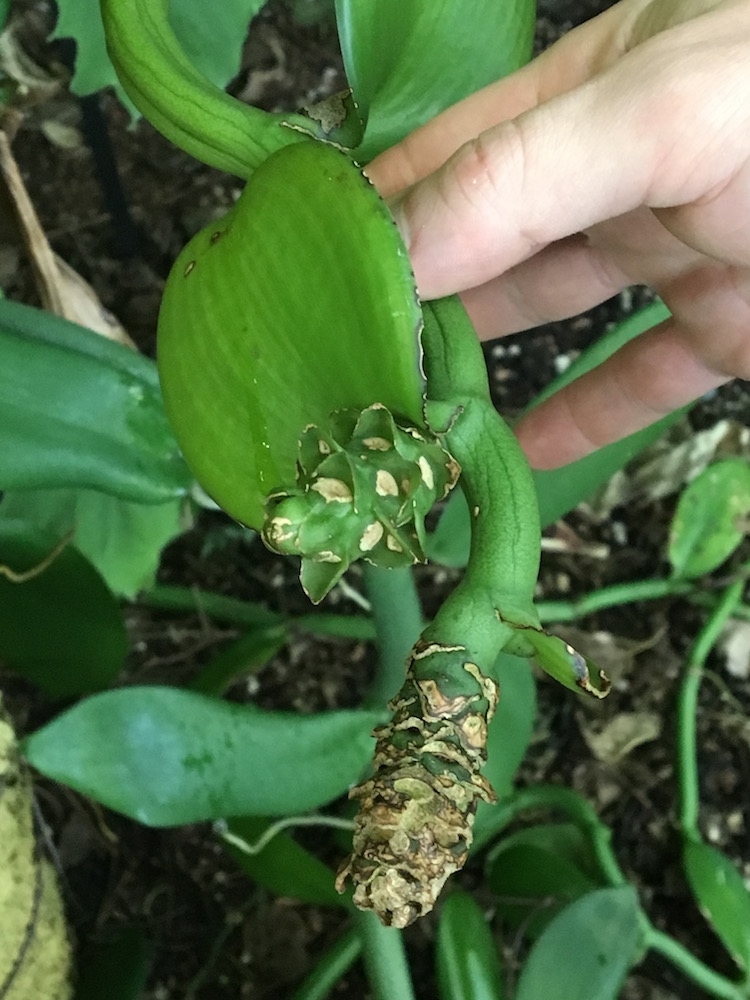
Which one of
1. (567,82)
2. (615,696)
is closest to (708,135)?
(567,82)

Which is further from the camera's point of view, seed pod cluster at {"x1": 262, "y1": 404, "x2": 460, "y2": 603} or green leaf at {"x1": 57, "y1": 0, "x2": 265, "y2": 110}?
green leaf at {"x1": 57, "y1": 0, "x2": 265, "y2": 110}

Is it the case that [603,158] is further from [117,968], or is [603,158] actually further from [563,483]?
[117,968]

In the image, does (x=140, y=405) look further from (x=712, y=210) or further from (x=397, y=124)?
(x=712, y=210)

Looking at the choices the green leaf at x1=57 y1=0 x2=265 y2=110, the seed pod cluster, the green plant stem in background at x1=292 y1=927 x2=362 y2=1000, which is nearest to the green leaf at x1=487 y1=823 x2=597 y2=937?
the green plant stem in background at x1=292 y1=927 x2=362 y2=1000

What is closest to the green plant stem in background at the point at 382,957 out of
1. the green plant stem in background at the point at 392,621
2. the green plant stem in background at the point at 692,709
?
the green plant stem in background at the point at 392,621

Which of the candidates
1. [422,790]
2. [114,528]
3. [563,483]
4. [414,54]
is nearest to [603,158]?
[414,54]

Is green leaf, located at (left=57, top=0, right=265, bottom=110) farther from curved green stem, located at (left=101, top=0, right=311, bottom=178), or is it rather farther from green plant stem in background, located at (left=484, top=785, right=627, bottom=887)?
green plant stem in background, located at (left=484, top=785, right=627, bottom=887)

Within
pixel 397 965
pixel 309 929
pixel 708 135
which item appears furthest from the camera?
pixel 309 929
